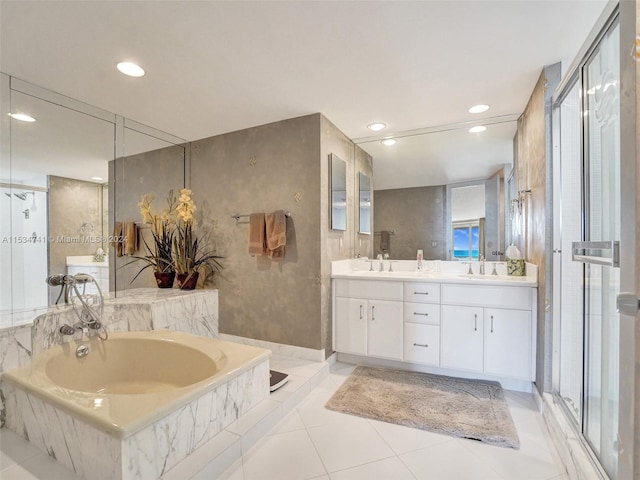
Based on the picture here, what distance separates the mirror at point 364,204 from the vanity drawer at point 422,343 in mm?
1124

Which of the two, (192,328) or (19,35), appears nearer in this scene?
(19,35)

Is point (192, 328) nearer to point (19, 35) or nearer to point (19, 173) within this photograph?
point (19, 173)

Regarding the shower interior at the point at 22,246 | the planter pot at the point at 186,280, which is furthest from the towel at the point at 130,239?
the shower interior at the point at 22,246

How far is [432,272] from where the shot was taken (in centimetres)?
287

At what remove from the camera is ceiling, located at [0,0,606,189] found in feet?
4.79

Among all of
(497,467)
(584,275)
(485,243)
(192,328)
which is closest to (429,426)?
(497,467)

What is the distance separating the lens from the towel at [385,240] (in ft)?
10.3

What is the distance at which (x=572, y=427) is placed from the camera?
5.14 feet

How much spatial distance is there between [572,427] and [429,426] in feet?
2.36

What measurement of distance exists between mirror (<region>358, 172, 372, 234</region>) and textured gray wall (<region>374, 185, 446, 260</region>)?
0.07 metres

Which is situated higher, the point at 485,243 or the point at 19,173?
the point at 19,173

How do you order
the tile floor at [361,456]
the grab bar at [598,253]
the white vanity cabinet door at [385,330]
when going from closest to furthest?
the grab bar at [598,253]
the tile floor at [361,456]
the white vanity cabinet door at [385,330]

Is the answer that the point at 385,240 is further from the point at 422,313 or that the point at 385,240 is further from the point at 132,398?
the point at 132,398

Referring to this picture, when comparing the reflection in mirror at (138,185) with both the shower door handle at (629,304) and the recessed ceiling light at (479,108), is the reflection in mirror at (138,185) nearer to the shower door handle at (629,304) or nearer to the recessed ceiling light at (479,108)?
the recessed ceiling light at (479,108)
